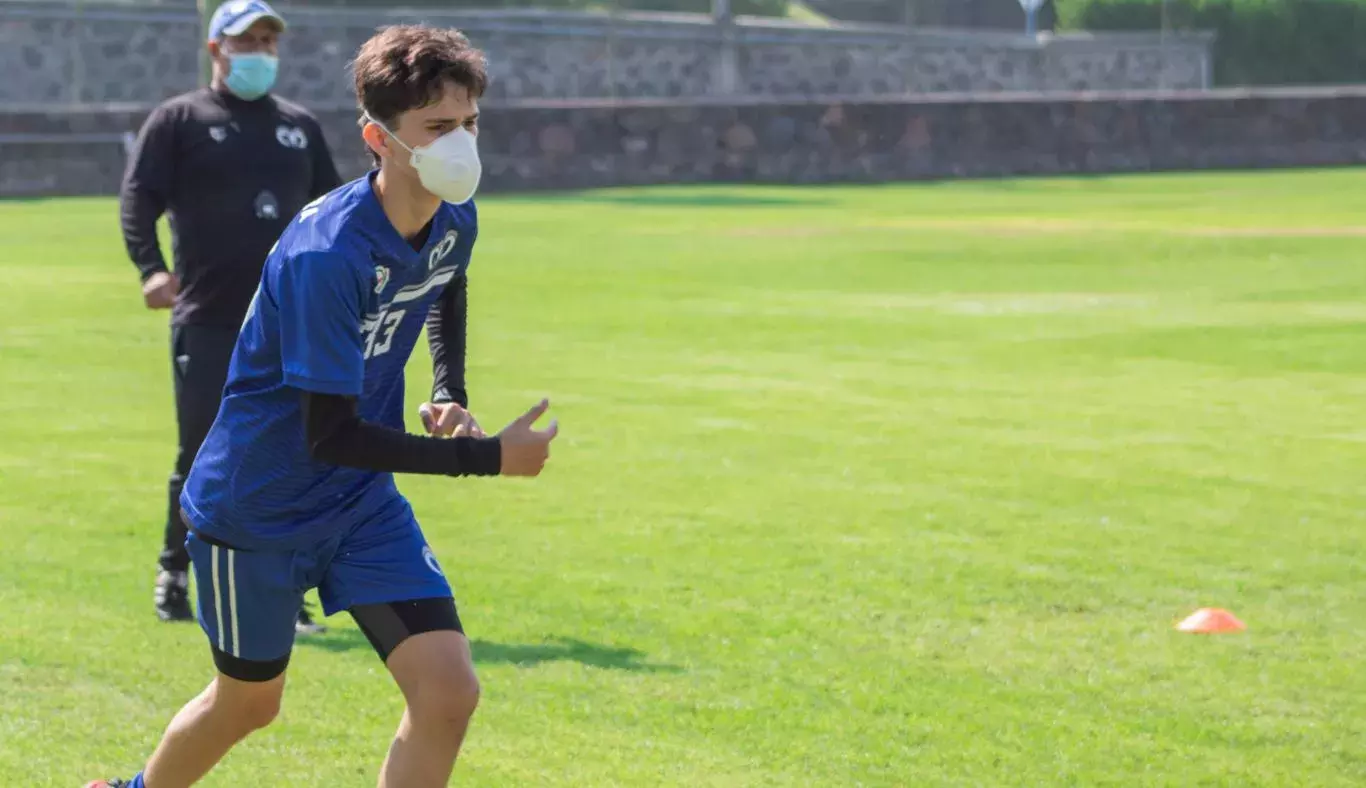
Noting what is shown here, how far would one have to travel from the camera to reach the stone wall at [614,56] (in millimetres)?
44625

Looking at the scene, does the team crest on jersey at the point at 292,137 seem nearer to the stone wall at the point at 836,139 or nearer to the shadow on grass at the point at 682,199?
the shadow on grass at the point at 682,199

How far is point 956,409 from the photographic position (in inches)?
523

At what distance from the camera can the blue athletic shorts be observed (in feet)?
16.2

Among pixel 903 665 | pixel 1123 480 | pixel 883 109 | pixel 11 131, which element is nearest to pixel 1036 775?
pixel 903 665

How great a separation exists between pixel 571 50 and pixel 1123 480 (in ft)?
133

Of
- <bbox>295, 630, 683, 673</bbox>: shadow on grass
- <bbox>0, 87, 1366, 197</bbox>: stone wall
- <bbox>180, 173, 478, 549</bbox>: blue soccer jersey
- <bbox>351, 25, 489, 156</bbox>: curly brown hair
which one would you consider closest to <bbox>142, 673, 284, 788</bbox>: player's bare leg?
<bbox>180, 173, 478, 549</bbox>: blue soccer jersey

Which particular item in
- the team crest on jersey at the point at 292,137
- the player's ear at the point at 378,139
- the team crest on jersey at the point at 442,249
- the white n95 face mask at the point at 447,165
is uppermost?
the player's ear at the point at 378,139

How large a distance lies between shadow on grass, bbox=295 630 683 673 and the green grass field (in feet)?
0.07

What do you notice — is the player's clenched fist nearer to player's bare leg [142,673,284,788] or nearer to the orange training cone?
player's bare leg [142,673,284,788]

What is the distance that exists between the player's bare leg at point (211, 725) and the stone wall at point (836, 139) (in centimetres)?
2764

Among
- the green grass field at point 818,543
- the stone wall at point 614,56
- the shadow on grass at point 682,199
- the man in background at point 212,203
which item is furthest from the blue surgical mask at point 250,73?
the stone wall at point 614,56

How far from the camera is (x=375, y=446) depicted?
14.9 ft

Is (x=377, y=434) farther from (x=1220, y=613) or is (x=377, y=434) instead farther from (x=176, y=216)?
(x=1220, y=613)

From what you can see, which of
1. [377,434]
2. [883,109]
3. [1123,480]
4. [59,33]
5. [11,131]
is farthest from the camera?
[59,33]
